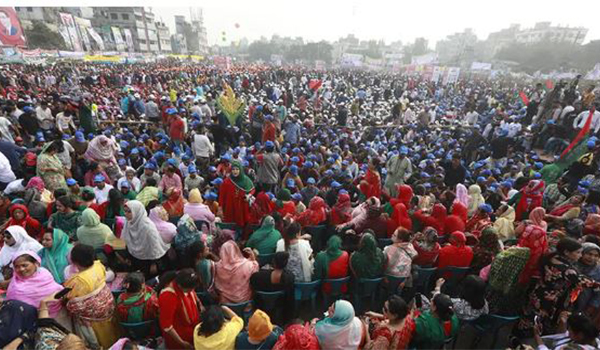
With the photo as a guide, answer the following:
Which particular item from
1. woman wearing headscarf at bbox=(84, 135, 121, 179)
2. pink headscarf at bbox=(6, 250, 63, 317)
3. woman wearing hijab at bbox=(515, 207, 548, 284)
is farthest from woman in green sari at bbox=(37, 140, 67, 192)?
woman wearing hijab at bbox=(515, 207, 548, 284)

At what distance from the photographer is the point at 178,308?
248 cm

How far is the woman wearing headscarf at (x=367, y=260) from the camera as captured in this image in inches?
123

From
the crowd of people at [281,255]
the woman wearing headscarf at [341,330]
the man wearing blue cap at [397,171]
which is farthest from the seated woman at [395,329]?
the man wearing blue cap at [397,171]

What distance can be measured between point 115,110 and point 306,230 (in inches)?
425

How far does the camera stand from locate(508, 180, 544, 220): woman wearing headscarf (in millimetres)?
4680

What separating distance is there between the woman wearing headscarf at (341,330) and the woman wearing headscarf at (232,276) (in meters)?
0.90

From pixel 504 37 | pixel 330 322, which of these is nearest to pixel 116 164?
pixel 330 322

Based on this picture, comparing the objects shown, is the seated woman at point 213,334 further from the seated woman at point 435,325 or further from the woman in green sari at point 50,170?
the woman in green sari at point 50,170

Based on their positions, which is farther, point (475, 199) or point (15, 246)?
point (475, 199)

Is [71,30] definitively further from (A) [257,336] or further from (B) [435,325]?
(B) [435,325]

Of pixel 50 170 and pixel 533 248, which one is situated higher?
pixel 533 248

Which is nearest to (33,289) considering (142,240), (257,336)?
(142,240)

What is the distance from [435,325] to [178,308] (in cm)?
207

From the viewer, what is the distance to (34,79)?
1625 centimetres
